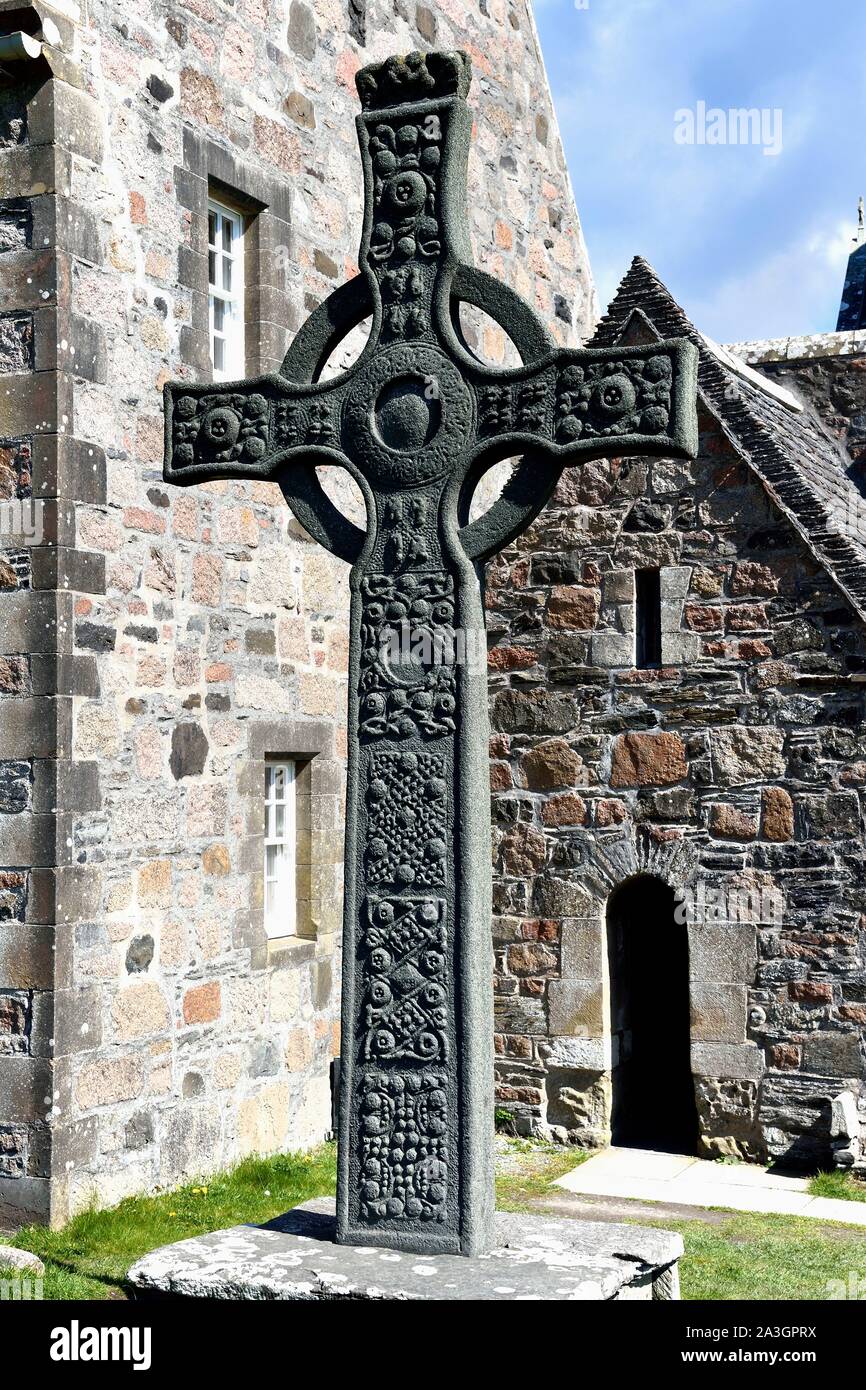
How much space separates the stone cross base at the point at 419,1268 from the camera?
3773mm

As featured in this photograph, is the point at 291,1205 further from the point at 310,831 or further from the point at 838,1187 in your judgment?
the point at 838,1187

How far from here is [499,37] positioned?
11.5 meters

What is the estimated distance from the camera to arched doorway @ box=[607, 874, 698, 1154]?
938cm

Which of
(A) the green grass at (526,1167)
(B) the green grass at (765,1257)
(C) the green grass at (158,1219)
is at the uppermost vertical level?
(C) the green grass at (158,1219)

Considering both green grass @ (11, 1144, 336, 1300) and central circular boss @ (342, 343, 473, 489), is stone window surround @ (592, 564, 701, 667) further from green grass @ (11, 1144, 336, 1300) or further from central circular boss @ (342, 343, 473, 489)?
central circular boss @ (342, 343, 473, 489)

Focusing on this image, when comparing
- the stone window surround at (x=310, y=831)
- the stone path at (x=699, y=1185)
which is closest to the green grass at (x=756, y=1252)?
the stone path at (x=699, y=1185)

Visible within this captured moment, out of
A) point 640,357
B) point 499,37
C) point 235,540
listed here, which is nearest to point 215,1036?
point 235,540

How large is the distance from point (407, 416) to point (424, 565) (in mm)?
431

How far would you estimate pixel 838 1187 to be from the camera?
317 inches

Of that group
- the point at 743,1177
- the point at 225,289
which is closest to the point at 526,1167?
the point at 743,1177

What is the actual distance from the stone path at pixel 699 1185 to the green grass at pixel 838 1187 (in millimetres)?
55

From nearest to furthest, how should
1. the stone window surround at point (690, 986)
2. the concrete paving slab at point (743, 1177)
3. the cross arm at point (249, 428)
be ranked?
the cross arm at point (249, 428)
the concrete paving slab at point (743, 1177)
the stone window surround at point (690, 986)

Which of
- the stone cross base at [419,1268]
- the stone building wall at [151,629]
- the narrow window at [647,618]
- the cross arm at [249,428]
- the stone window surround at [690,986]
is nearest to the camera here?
the stone cross base at [419,1268]

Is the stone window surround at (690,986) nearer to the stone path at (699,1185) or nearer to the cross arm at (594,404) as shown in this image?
the stone path at (699,1185)
